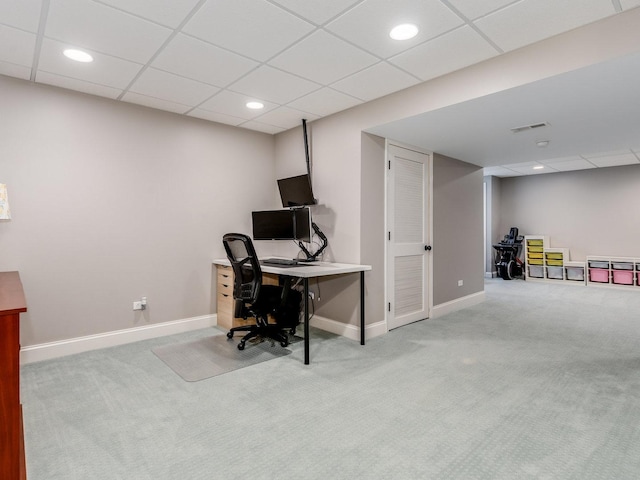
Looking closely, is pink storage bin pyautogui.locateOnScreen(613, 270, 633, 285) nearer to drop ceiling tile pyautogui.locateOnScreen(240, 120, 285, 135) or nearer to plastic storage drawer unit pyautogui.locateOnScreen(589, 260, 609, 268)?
plastic storage drawer unit pyautogui.locateOnScreen(589, 260, 609, 268)

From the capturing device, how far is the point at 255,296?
3383 mm

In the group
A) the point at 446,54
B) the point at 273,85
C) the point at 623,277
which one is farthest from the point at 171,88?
the point at 623,277

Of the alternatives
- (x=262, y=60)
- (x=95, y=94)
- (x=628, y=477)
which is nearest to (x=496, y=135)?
(x=262, y=60)

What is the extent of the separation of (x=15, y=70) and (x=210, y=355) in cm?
294

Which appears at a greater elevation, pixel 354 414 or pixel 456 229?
pixel 456 229

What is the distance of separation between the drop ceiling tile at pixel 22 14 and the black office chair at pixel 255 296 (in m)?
1.99

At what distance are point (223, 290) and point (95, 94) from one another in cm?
240

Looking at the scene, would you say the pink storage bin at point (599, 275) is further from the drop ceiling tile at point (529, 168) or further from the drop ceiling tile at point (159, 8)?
the drop ceiling tile at point (159, 8)

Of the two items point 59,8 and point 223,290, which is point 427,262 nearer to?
point 223,290

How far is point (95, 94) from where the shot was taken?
3.51m

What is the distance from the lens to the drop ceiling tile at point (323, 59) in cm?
254

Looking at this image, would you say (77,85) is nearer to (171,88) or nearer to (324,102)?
(171,88)

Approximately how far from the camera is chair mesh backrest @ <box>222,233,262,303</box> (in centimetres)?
330

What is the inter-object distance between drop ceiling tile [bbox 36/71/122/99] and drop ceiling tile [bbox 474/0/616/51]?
323 cm
